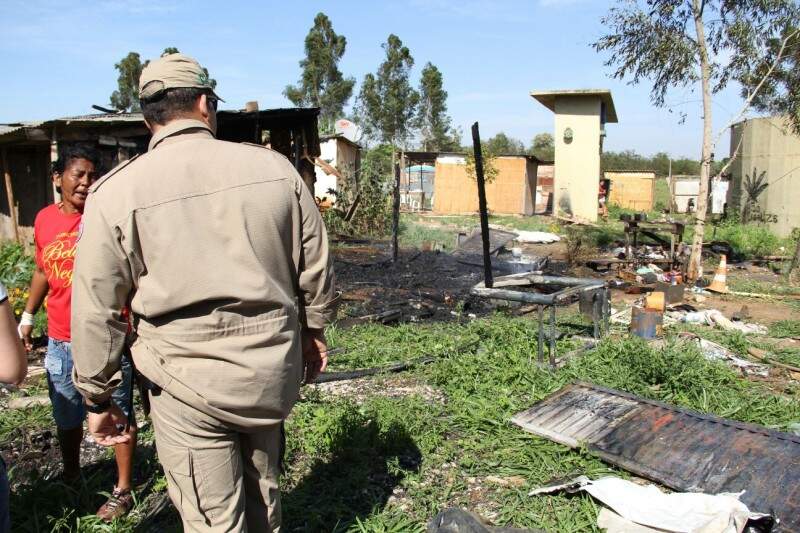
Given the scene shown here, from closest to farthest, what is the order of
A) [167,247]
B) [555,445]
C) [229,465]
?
[167,247] → [229,465] → [555,445]

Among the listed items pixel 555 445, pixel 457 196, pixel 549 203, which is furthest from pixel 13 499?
pixel 549 203

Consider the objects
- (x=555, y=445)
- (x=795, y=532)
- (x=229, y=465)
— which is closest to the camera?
(x=229, y=465)

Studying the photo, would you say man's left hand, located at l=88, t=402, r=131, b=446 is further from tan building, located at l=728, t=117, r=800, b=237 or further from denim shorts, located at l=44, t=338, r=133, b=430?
tan building, located at l=728, t=117, r=800, b=237

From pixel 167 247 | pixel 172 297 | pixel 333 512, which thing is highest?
pixel 167 247

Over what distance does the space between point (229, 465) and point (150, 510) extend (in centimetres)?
143

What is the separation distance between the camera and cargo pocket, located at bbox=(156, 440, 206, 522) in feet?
6.06

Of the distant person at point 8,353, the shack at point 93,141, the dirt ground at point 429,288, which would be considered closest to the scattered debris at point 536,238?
the dirt ground at point 429,288

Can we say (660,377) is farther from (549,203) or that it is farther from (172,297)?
(549,203)

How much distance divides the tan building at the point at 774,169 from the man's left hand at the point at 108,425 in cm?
1770

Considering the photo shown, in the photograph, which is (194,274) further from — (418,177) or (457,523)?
(418,177)

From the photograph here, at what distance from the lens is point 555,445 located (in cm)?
361

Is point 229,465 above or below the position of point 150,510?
above

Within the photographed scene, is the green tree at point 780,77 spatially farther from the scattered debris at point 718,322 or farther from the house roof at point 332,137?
the house roof at point 332,137

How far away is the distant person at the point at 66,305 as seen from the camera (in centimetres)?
287
